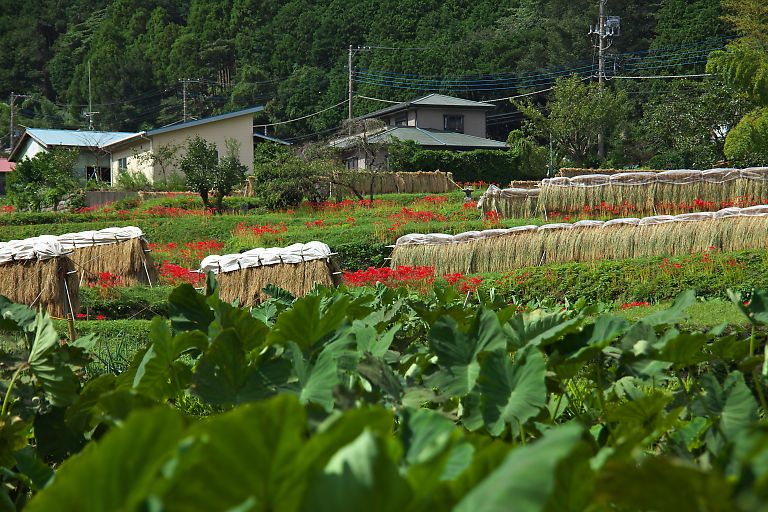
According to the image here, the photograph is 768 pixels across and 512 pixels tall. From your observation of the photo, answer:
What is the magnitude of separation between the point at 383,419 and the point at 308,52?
66.0 metres

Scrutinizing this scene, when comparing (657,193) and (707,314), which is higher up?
(657,193)

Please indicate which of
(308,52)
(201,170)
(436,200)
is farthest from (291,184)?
(308,52)

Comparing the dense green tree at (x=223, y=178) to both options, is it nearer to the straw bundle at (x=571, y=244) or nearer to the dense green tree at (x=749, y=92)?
the straw bundle at (x=571, y=244)

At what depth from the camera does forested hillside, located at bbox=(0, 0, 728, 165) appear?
167 ft

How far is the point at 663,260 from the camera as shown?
13.0m

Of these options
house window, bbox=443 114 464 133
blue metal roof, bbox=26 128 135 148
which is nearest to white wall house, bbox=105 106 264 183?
blue metal roof, bbox=26 128 135 148

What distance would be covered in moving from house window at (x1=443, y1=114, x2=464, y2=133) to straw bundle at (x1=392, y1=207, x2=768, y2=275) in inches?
1227


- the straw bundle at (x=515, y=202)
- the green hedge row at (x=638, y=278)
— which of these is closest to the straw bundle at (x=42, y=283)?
the green hedge row at (x=638, y=278)

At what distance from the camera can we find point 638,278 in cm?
1235

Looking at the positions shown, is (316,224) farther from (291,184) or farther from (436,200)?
(436,200)

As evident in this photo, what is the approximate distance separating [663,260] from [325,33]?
2149 inches

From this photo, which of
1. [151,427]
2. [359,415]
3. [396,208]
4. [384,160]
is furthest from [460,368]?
[384,160]

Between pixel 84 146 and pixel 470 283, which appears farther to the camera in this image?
pixel 84 146

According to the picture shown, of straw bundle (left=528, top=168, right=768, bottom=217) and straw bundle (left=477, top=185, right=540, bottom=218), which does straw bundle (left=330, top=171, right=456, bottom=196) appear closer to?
straw bundle (left=477, top=185, right=540, bottom=218)
